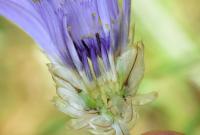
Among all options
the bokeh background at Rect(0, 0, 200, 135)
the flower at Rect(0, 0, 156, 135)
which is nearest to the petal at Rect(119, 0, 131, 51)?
the flower at Rect(0, 0, 156, 135)

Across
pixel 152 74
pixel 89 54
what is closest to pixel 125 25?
pixel 89 54

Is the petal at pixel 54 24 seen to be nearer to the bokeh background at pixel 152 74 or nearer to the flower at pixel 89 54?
the flower at pixel 89 54

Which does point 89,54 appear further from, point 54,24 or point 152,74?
point 152,74

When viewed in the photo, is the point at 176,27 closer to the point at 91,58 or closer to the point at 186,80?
the point at 186,80

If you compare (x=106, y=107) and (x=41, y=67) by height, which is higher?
(x=41, y=67)

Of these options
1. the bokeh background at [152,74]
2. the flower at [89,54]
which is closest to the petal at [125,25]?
the flower at [89,54]

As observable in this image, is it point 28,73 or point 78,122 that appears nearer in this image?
point 78,122

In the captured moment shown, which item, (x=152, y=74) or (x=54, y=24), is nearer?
(x=54, y=24)

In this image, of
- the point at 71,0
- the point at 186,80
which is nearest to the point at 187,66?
the point at 186,80
